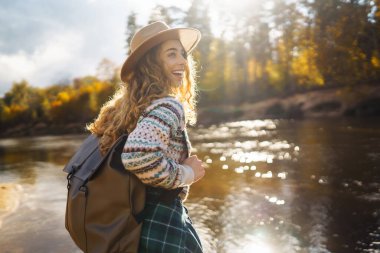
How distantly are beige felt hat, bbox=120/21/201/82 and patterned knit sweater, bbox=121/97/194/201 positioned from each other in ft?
1.25

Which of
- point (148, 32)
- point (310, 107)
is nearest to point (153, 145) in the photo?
point (148, 32)

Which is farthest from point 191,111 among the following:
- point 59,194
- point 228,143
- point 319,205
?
point 228,143

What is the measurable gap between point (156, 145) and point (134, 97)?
1.41 ft

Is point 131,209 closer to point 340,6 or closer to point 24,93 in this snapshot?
point 340,6

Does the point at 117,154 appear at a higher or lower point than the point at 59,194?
higher

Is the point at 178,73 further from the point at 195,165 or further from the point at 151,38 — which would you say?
the point at 195,165

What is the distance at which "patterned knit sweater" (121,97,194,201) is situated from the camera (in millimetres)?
1973

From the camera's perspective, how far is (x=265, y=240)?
7.82 metres

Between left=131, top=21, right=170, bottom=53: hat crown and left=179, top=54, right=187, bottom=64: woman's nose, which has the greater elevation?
left=131, top=21, right=170, bottom=53: hat crown

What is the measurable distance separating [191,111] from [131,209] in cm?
91

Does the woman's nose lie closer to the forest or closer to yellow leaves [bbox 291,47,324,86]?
the forest

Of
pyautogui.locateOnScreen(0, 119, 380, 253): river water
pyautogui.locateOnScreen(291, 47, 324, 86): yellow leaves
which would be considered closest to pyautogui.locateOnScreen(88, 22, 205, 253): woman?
pyautogui.locateOnScreen(0, 119, 380, 253): river water

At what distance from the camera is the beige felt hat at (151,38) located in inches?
91.6

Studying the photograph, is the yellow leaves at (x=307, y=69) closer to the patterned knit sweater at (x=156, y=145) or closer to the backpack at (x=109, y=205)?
the patterned knit sweater at (x=156, y=145)
